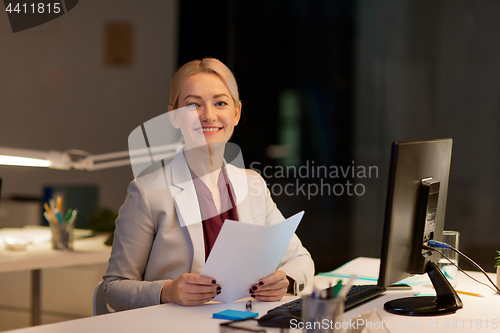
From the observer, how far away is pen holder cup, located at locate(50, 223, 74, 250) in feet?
7.75

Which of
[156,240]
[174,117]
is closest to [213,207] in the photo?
[156,240]

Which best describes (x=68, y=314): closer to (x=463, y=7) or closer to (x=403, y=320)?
(x=403, y=320)

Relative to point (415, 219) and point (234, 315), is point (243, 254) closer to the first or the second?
point (234, 315)

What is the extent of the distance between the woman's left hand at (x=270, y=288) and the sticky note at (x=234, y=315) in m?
0.14

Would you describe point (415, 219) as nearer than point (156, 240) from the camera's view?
Yes

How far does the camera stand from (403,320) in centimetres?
114

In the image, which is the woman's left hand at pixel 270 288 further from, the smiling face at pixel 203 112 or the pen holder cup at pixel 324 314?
the smiling face at pixel 203 112

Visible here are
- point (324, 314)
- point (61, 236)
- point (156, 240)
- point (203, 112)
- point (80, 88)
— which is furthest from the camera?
point (80, 88)

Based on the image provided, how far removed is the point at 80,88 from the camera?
305 centimetres

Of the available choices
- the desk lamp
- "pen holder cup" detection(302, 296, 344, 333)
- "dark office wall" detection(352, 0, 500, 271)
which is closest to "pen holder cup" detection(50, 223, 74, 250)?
the desk lamp

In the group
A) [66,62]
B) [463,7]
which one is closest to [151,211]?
[66,62]

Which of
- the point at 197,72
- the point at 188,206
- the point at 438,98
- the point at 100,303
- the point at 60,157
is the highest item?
the point at 438,98

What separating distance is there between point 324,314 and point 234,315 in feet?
1.17

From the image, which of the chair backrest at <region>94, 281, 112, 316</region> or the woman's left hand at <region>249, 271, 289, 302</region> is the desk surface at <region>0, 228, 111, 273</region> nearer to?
the chair backrest at <region>94, 281, 112, 316</region>
